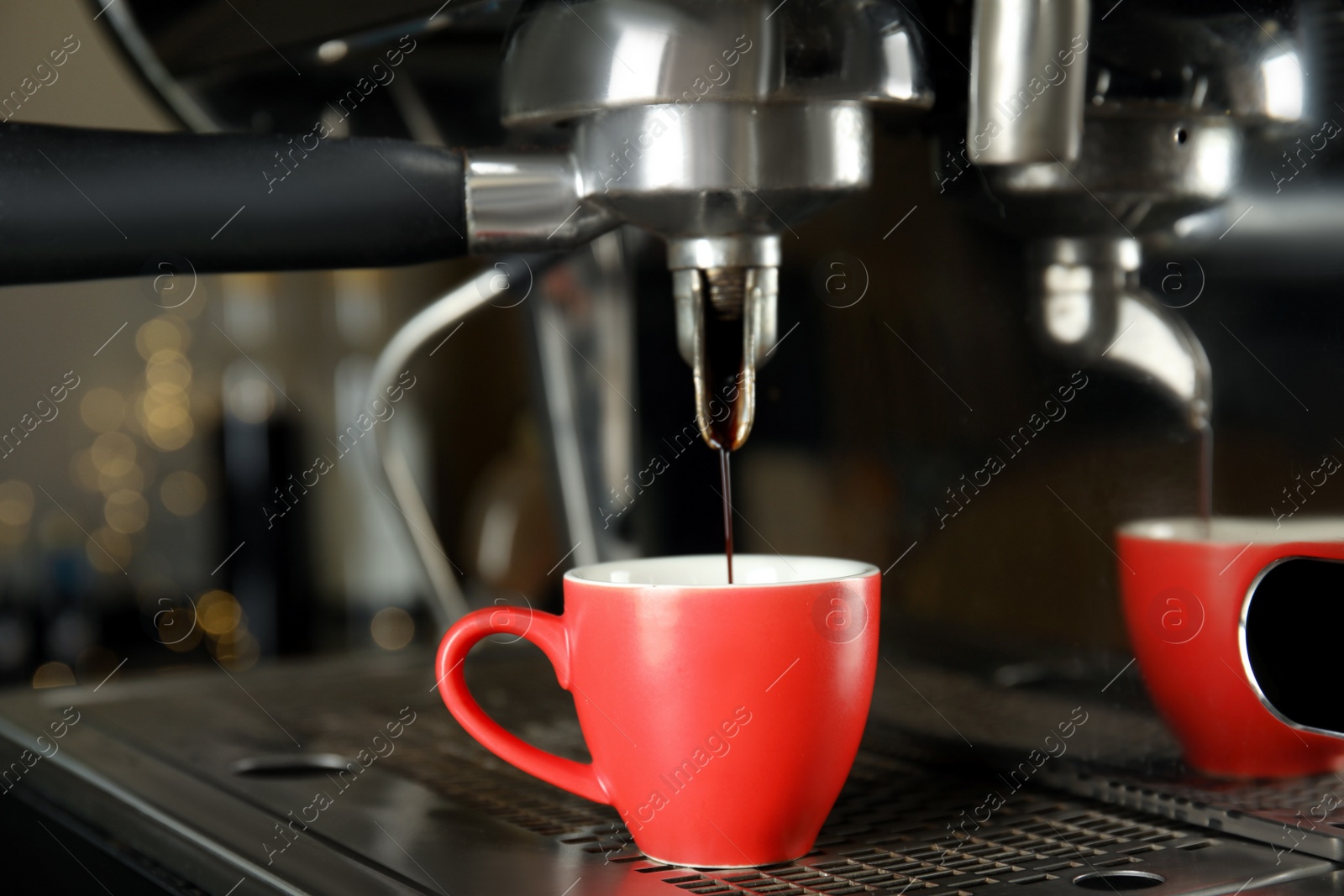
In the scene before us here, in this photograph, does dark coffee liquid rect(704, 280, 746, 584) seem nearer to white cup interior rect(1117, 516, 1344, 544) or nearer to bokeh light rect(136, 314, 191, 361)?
white cup interior rect(1117, 516, 1344, 544)

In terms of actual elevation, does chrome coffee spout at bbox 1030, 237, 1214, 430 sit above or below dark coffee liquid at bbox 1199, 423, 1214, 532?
above

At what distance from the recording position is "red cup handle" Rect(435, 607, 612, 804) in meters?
0.35

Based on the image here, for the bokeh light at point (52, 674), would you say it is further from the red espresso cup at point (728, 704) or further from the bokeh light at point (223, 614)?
the red espresso cup at point (728, 704)

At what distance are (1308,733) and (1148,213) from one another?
14 cm

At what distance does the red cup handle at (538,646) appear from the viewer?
0.35m

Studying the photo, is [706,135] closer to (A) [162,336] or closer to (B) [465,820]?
(B) [465,820]

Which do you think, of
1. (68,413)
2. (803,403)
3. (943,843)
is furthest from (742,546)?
(68,413)

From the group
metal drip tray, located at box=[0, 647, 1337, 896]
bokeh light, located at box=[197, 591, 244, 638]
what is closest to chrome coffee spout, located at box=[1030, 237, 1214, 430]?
metal drip tray, located at box=[0, 647, 1337, 896]

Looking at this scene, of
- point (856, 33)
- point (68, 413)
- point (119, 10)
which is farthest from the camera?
point (68, 413)

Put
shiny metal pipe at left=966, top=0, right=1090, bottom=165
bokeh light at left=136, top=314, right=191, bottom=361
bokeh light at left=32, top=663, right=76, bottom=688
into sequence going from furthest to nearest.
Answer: bokeh light at left=136, top=314, right=191, bottom=361 → bokeh light at left=32, top=663, right=76, bottom=688 → shiny metal pipe at left=966, top=0, right=1090, bottom=165

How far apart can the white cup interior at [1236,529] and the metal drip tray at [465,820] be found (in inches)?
2.9

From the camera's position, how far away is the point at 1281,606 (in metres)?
0.33

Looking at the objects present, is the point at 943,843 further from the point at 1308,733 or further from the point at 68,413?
the point at 68,413

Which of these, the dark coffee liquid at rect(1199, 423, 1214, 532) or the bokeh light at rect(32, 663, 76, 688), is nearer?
the dark coffee liquid at rect(1199, 423, 1214, 532)
